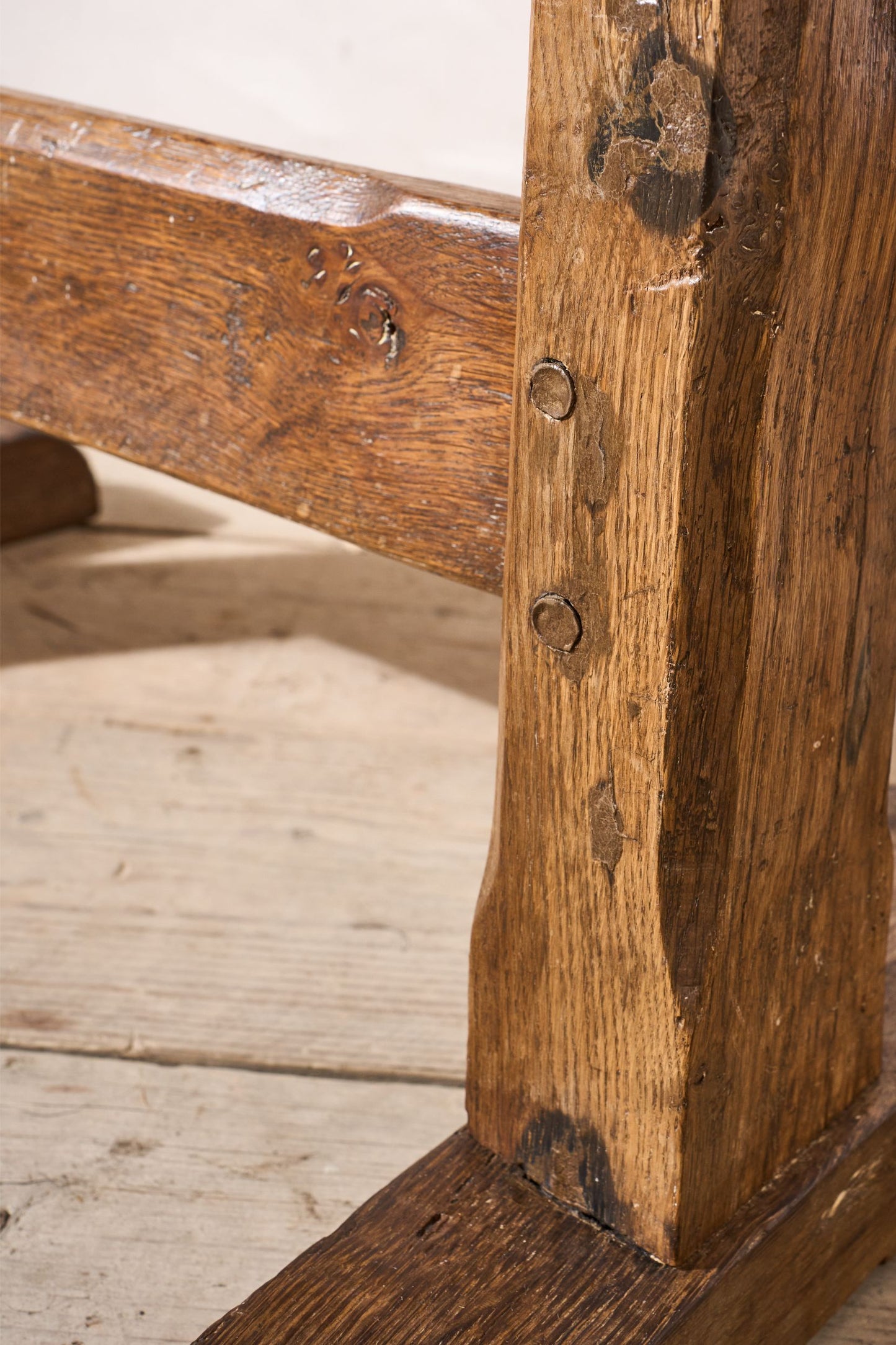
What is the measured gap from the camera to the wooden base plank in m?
0.53

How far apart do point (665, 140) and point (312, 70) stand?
142cm

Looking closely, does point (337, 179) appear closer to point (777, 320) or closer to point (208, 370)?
point (208, 370)

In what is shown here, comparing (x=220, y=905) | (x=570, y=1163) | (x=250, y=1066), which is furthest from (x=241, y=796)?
(x=570, y=1163)

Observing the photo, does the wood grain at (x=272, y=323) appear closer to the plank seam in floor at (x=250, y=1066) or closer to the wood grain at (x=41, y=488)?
the plank seam in floor at (x=250, y=1066)

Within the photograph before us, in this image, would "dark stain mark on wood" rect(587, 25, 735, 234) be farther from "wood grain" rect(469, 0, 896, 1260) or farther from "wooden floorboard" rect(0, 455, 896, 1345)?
"wooden floorboard" rect(0, 455, 896, 1345)

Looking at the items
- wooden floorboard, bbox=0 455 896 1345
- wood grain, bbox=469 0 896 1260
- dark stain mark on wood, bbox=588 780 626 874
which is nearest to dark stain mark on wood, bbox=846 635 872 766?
wood grain, bbox=469 0 896 1260

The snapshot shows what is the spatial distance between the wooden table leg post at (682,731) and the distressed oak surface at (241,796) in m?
0.23

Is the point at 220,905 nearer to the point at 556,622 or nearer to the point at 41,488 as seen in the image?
the point at 556,622

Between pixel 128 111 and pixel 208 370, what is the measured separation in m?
1.18

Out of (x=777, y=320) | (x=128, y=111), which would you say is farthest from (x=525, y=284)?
(x=128, y=111)

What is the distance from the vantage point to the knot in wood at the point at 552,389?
47 cm

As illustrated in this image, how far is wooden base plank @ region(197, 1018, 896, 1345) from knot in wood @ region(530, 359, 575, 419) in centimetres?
34

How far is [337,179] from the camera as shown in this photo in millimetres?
707

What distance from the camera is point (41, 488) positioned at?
148cm
